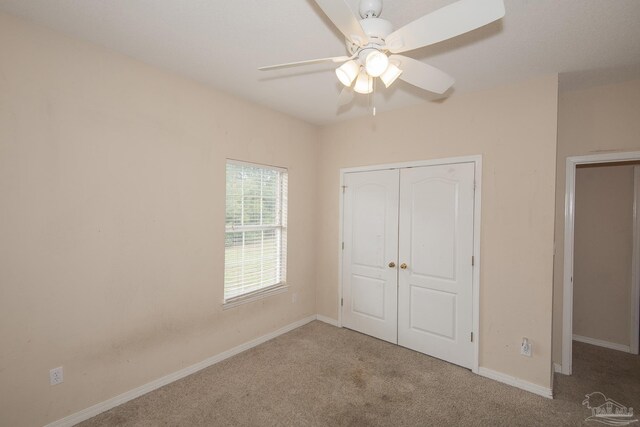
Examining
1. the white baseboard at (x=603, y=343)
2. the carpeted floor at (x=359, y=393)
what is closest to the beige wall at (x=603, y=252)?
the white baseboard at (x=603, y=343)

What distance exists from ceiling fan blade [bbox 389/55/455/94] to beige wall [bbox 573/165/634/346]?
2860mm

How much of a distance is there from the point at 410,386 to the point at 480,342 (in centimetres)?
82

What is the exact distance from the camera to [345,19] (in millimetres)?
1203

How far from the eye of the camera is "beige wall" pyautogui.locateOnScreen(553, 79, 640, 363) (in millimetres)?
2471

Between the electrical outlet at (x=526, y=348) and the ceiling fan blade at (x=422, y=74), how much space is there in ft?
7.46

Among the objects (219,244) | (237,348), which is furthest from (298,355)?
(219,244)

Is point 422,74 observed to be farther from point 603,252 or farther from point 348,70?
point 603,252

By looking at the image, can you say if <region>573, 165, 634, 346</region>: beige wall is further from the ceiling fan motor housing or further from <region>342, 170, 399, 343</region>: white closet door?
the ceiling fan motor housing

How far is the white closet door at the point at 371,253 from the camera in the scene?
10.9ft

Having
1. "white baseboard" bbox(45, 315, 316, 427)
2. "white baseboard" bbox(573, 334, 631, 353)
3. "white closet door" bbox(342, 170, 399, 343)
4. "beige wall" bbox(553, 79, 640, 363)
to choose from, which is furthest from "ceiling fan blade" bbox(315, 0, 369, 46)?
"white baseboard" bbox(573, 334, 631, 353)

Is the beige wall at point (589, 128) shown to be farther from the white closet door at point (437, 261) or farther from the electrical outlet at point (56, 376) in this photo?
the electrical outlet at point (56, 376)

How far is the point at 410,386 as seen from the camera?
2498mm

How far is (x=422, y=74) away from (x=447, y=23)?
440mm

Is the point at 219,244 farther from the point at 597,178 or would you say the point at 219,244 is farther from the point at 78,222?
the point at 597,178
